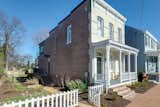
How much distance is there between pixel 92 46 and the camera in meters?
14.2

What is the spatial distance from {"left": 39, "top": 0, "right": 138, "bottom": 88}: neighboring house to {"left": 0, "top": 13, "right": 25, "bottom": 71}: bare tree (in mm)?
17207

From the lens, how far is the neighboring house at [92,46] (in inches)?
555

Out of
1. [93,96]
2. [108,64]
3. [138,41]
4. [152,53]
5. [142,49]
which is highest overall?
[138,41]

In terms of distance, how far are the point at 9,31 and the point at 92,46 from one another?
2730 centimetres

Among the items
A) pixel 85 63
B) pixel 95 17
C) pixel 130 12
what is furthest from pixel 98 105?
pixel 130 12

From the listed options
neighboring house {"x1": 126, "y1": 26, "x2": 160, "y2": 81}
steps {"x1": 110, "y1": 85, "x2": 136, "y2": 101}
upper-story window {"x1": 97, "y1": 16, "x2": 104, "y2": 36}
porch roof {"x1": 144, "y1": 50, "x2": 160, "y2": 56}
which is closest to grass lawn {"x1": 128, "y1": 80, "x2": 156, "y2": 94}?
steps {"x1": 110, "y1": 85, "x2": 136, "y2": 101}

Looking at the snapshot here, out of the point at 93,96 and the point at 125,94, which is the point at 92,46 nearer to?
the point at 125,94

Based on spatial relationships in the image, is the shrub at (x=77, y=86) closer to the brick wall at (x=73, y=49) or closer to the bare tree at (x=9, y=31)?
the brick wall at (x=73, y=49)

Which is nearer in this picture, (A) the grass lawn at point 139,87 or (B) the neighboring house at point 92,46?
(B) the neighboring house at point 92,46

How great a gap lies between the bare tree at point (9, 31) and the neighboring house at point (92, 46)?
1721 centimetres

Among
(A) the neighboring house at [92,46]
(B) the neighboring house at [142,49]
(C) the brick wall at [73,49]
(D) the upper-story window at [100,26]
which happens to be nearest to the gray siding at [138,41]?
(B) the neighboring house at [142,49]

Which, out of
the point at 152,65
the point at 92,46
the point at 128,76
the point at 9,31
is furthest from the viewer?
the point at 9,31

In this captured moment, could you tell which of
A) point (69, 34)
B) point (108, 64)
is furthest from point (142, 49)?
point (108, 64)

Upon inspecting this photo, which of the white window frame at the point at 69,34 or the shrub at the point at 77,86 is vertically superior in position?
the white window frame at the point at 69,34
